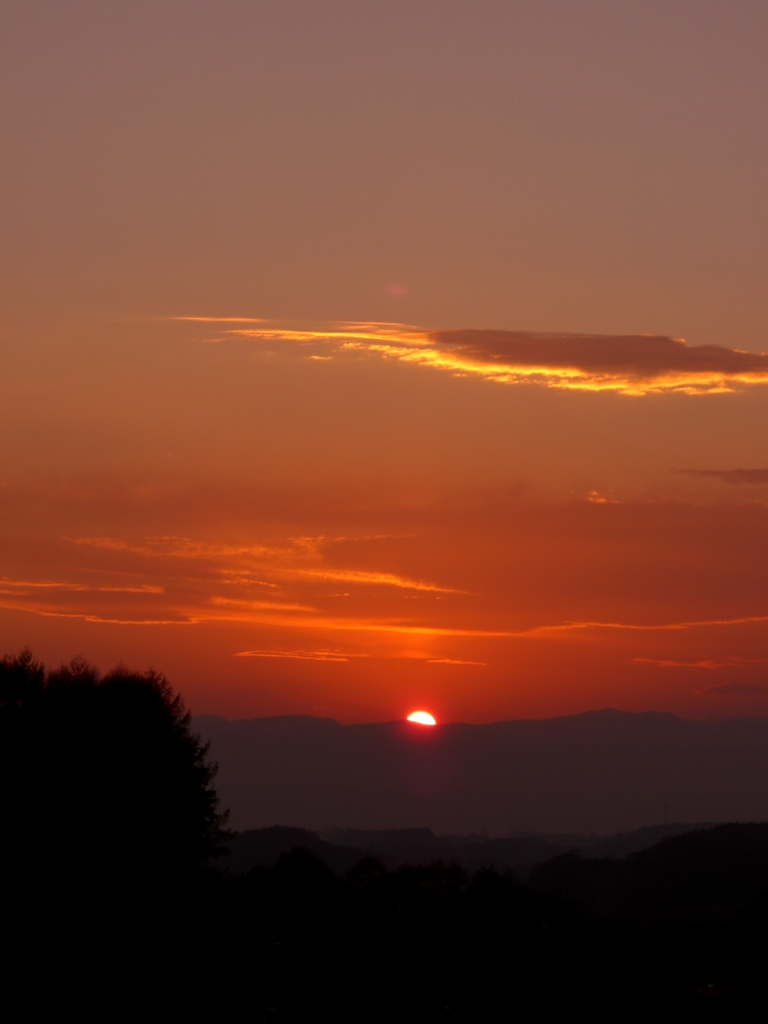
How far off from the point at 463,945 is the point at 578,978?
34.8 ft

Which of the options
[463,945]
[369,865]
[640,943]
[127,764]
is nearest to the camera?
[463,945]

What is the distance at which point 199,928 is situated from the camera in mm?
45562

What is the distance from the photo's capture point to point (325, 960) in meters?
39.4

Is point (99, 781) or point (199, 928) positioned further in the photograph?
point (99, 781)

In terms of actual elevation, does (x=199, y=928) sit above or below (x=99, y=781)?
below

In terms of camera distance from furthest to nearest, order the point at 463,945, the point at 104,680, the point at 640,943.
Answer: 1. the point at 104,680
2. the point at 640,943
3. the point at 463,945

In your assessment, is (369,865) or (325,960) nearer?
(325,960)

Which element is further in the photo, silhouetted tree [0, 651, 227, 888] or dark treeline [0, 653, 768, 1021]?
silhouetted tree [0, 651, 227, 888]

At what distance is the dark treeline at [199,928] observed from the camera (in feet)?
107

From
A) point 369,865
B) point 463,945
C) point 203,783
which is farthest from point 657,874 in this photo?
point 463,945

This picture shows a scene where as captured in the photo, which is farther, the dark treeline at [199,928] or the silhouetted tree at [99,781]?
the silhouetted tree at [99,781]

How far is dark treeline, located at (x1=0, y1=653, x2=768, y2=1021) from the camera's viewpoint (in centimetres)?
3272

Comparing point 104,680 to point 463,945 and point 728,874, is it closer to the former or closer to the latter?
point 463,945

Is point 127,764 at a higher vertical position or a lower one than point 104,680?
lower
